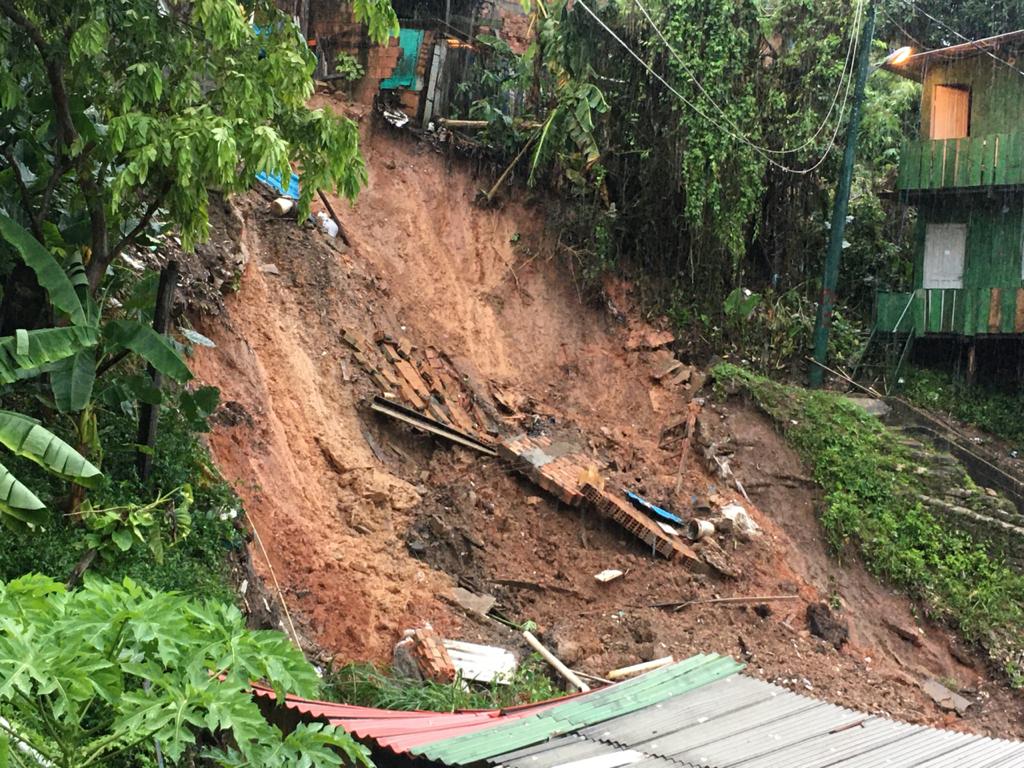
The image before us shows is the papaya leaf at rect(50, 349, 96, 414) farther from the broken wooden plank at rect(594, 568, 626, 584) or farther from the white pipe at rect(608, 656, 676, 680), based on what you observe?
the broken wooden plank at rect(594, 568, 626, 584)

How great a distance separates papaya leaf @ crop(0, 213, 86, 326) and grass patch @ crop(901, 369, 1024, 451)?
48.4ft

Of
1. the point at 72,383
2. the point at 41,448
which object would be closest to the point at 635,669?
the point at 72,383

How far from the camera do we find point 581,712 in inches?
246

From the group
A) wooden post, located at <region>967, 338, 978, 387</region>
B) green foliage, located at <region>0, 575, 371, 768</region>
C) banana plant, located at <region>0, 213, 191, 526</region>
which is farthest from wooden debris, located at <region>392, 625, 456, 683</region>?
wooden post, located at <region>967, 338, 978, 387</region>

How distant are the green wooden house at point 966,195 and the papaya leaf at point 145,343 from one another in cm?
1428

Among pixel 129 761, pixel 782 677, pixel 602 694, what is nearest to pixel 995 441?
pixel 782 677

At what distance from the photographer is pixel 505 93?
19.0m

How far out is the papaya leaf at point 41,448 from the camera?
281 inches

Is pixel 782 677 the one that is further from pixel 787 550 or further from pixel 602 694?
pixel 602 694

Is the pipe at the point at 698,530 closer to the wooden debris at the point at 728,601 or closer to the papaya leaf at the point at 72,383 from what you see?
the wooden debris at the point at 728,601

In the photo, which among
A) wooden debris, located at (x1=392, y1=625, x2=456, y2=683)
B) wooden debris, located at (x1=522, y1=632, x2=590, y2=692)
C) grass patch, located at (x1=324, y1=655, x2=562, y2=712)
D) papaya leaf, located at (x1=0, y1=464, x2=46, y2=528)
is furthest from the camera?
wooden debris, located at (x1=522, y1=632, x2=590, y2=692)

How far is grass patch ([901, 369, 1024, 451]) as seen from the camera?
58.2ft

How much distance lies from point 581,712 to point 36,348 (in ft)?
15.3

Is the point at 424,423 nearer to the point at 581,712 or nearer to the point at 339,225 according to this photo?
the point at 339,225
